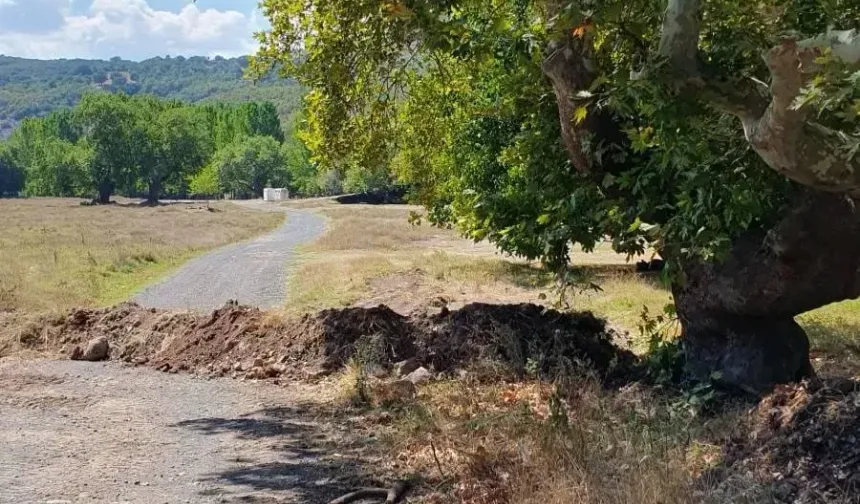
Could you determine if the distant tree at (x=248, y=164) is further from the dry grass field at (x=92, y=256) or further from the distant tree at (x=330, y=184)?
the dry grass field at (x=92, y=256)

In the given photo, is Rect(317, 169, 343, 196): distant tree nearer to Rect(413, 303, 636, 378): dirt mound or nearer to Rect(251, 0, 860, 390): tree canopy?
Rect(251, 0, 860, 390): tree canopy

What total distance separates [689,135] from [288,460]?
421 centimetres

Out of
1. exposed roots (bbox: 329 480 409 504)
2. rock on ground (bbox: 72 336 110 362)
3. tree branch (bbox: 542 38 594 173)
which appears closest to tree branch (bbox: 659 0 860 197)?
tree branch (bbox: 542 38 594 173)

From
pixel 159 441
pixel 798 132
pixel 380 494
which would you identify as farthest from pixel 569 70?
pixel 159 441

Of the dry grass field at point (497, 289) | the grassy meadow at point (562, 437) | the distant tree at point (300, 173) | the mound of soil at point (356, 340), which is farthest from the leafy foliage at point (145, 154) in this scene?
the grassy meadow at point (562, 437)

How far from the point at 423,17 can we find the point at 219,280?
20563 mm

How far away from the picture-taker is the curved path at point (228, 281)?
2103 cm

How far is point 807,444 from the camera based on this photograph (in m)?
5.50

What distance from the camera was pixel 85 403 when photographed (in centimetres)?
970

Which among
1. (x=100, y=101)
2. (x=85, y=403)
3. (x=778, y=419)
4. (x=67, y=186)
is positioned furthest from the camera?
(x=67, y=186)

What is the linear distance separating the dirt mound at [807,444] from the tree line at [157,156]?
94.6 meters

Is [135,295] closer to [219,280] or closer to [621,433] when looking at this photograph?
[219,280]

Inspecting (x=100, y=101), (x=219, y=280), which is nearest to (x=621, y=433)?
(x=219, y=280)

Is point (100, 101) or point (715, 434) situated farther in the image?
point (100, 101)
